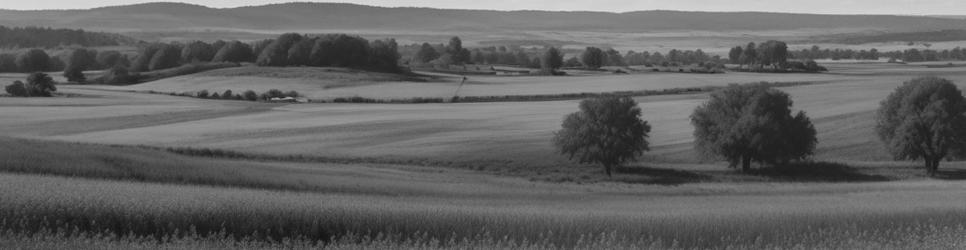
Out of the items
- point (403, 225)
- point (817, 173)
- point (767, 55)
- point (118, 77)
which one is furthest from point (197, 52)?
point (403, 225)

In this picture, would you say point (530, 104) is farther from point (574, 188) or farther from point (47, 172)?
point (47, 172)

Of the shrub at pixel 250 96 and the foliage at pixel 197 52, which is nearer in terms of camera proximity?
the shrub at pixel 250 96

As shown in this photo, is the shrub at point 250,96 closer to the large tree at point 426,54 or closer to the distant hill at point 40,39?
the large tree at point 426,54

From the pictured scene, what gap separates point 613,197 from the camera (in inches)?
1187

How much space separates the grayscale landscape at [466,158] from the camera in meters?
14.4

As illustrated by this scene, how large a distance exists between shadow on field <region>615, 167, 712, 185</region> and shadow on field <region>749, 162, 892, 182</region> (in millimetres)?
3680

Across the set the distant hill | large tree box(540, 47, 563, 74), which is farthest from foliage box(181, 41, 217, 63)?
the distant hill

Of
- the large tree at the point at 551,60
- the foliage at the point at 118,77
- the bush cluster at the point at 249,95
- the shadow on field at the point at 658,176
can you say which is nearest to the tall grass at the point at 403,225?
the shadow on field at the point at 658,176

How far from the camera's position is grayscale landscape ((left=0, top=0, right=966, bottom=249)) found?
14.4 m

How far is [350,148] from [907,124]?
25.3m

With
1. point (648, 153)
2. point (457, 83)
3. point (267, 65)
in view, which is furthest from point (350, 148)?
point (267, 65)

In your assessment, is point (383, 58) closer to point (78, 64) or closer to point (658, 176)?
point (78, 64)

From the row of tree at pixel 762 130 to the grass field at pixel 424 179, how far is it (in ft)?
3.04

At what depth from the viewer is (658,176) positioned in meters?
46.0
